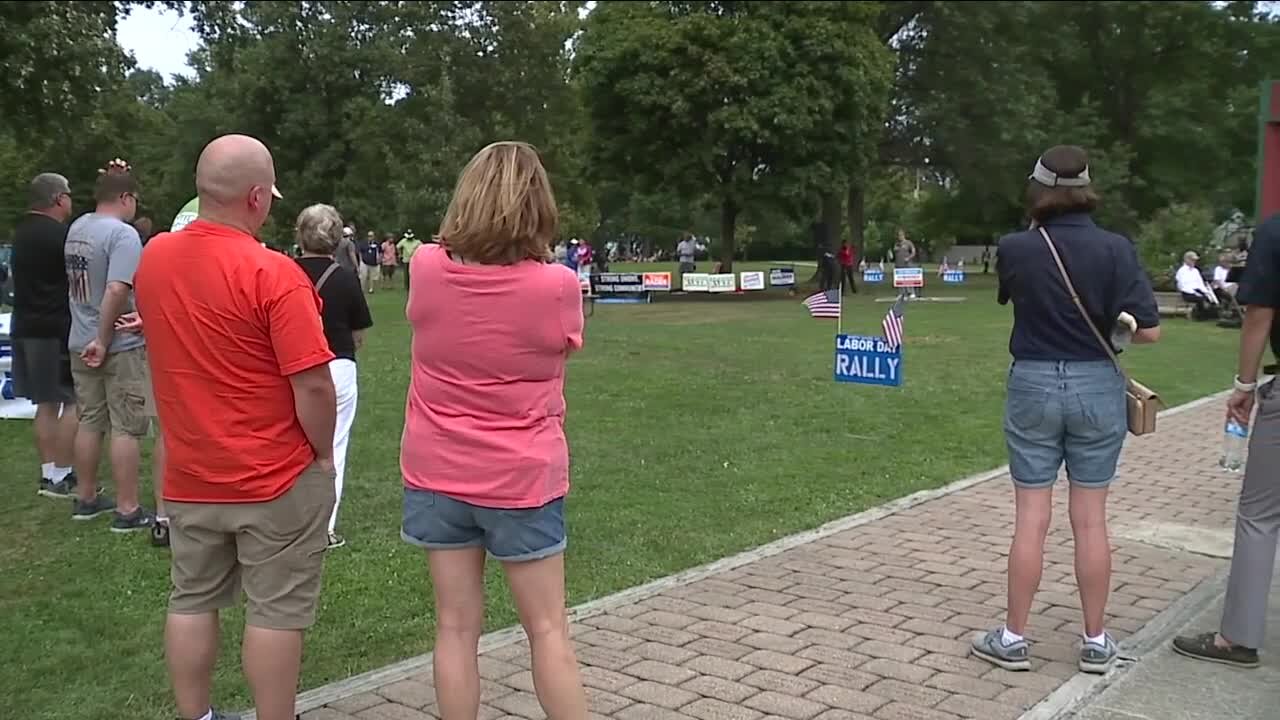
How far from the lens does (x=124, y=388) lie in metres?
6.18

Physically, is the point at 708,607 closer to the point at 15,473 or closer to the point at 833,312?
the point at 15,473

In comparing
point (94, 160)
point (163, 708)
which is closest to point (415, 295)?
point (163, 708)

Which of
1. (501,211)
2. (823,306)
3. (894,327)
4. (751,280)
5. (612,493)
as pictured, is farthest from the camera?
(751,280)

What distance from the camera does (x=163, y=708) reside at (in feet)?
12.9

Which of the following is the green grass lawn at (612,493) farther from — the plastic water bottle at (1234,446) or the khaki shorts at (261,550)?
the plastic water bottle at (1234,446)

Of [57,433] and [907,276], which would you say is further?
[907,276]

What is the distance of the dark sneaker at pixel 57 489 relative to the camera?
7.16 meters

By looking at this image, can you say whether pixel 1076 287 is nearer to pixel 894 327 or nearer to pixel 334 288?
pixel 334 288

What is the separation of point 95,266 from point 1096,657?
521cm

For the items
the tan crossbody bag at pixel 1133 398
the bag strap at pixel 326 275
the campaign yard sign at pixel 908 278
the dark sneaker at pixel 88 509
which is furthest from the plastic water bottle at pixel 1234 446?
the campaign yard sign at pixel 908 278

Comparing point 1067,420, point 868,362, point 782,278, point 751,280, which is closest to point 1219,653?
point 1067,420

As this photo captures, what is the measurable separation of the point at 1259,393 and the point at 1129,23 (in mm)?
44160

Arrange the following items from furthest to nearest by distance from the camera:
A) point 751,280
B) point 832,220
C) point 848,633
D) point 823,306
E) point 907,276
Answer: point 832,220
point 751,280
point 907,276
point 823,306
point 848,633

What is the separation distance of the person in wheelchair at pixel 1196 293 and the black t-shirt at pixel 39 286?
71.8ft
